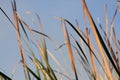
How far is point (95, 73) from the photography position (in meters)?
1.10

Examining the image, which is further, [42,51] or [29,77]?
[29,77]

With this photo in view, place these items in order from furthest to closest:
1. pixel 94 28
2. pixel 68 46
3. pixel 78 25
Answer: pixel 78 25 → pixel 68 46 → pixel 94 28

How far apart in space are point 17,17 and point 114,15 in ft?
1.39

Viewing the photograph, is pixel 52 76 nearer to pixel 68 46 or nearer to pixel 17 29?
pixel 68 46

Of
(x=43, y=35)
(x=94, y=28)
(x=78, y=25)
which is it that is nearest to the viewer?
(x=94, y=28)

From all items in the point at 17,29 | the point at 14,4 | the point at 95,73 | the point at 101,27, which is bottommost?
the point at 95,73

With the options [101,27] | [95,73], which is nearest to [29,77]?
[95,73]

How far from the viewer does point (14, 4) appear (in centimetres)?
124

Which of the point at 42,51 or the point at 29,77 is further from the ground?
the point at 42,51

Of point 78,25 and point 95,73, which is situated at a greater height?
point 78,25

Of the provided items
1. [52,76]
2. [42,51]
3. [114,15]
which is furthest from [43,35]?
[114,15]

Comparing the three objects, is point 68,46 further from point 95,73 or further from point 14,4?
point 14,4

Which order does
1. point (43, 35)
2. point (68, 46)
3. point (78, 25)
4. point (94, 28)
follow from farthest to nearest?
point (78, 25) < point (43, 35) < point (68, 46) < point (94, 28)

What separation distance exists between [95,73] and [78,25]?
33 cm
